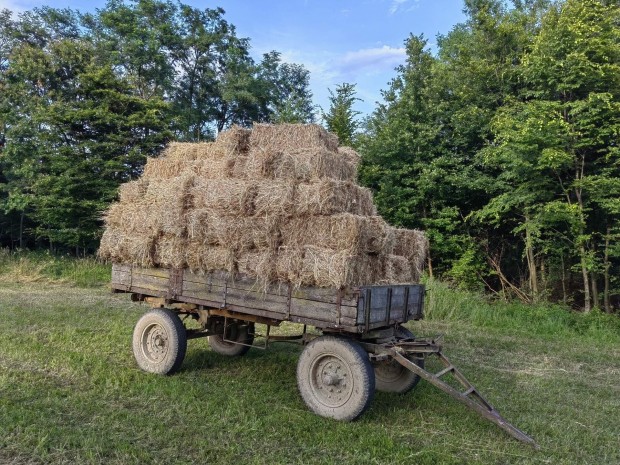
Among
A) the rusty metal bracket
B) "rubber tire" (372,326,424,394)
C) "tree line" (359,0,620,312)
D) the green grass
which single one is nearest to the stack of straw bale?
the rusty metal bracket

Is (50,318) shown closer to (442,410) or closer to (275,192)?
(275,192)

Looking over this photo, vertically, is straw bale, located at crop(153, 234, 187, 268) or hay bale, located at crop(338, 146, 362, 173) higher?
hay bale, located at crop(338, 146, 362, 173)

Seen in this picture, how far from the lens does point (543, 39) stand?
12.5 meters

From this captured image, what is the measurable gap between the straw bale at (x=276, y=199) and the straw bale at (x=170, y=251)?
1148 millimetres

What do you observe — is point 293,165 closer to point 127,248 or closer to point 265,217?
point 265,217

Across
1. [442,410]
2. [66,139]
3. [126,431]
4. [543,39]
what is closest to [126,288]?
[126,431]

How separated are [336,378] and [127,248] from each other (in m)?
3.32

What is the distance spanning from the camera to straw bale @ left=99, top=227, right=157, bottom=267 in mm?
5977

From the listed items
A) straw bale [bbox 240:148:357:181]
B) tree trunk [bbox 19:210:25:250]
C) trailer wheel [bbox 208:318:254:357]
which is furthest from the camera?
tree trunk [bbox 19:210:25:250]

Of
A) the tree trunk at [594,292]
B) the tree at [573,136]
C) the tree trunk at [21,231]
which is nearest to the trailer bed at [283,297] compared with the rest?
the tree at [573,136]

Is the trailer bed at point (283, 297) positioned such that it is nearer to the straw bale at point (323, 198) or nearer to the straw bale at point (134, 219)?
the straw bale at point (134, 219)

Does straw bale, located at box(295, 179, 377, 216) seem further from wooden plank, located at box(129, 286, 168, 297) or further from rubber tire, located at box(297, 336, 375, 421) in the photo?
wooden plank, located at box(129, 286, 168, 297)

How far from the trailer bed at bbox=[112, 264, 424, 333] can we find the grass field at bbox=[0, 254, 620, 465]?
3.19ft

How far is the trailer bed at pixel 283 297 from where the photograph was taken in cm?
Result: 467
